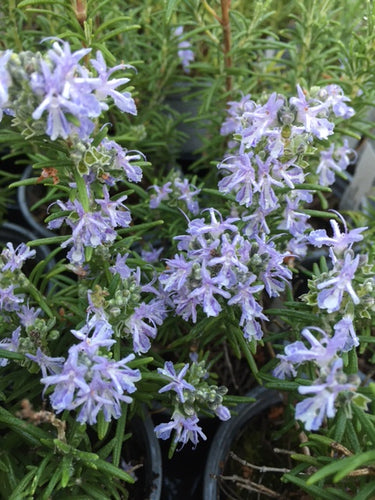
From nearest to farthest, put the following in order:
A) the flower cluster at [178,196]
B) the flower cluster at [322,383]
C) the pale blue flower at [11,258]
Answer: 1. the flower cluster at [322,383]
2. the pale blue flower at [11,258]
3. the flower cluster at [178,196]

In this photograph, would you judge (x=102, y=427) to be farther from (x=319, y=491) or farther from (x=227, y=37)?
(x=227, y=37)

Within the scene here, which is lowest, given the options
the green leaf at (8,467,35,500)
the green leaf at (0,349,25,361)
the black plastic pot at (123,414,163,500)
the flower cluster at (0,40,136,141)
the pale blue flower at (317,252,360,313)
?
the black plastic pot at (123,414,163,500)

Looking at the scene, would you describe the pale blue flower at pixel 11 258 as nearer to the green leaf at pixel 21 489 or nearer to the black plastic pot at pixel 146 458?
the green leaf at pixel 21 489

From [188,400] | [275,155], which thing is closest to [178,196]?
[275,155]

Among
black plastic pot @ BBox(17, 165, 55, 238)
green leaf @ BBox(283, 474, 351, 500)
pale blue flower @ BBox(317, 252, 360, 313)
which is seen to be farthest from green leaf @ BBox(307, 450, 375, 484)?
black plastic pot @ BBox(17, 165, 55, 238)

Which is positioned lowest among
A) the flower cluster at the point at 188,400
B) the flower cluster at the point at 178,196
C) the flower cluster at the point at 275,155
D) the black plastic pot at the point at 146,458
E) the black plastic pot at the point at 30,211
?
the black plastic pot at the point at 146,458

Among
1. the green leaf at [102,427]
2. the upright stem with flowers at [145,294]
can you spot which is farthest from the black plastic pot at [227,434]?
the green leaf at [102,427]

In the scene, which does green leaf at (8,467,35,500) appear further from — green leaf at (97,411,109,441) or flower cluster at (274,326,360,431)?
flower cluster at (274,326,360,431)
